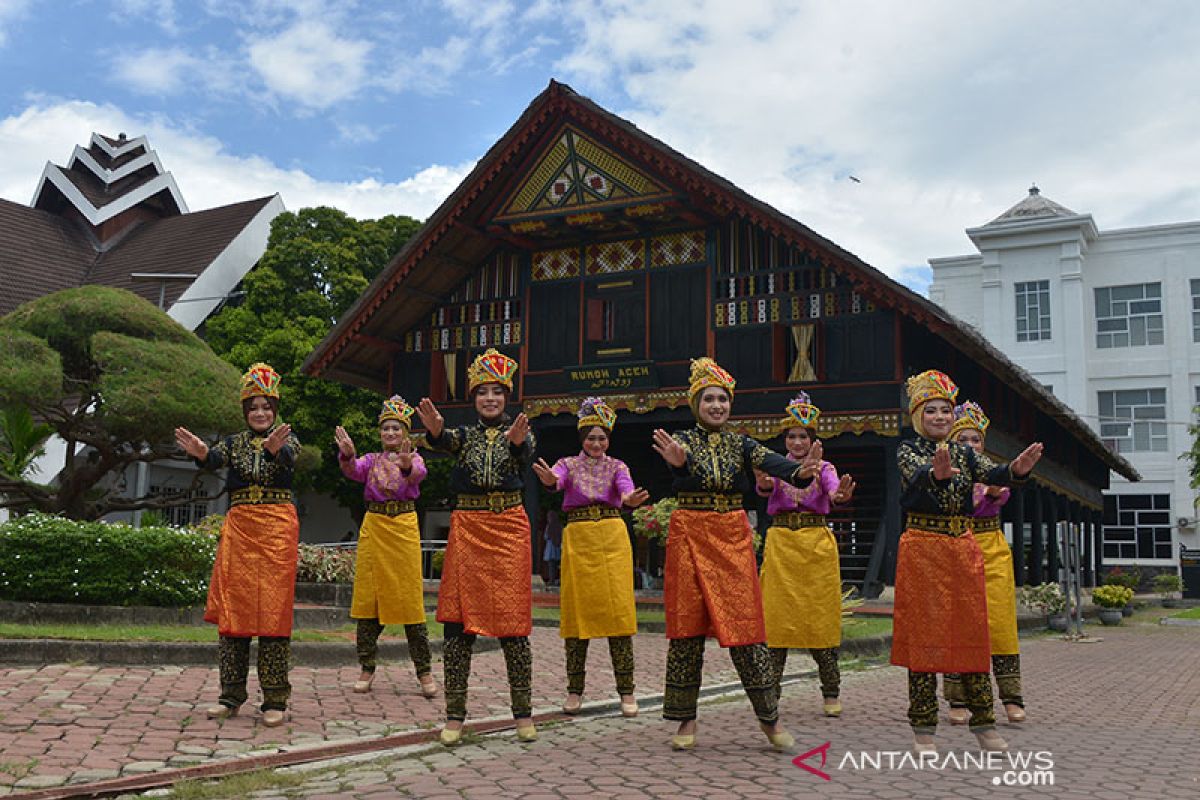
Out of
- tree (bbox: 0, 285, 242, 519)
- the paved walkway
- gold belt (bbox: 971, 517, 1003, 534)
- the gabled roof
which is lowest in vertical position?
the paved walkway

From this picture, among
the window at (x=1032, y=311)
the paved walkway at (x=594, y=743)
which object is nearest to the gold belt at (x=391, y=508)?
the paved walkway at (x=594, y=743)

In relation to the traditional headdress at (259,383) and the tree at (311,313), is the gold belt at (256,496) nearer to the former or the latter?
the traditional headdress at (259,383)

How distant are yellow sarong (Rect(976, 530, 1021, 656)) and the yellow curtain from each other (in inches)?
442

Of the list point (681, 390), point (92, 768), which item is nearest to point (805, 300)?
point (681, 390)

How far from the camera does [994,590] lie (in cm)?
776

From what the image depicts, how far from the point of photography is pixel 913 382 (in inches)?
265

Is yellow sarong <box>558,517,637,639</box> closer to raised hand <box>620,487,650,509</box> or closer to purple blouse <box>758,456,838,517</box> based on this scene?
raised hand <box>620,487,650,509</box>

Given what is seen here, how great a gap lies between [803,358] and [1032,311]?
21772mm

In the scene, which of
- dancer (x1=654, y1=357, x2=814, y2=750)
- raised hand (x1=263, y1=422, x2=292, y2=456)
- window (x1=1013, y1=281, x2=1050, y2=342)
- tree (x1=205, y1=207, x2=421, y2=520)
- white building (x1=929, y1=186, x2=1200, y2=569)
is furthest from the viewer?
window (x1=1013, y1=281, x2=1050, y2=342)

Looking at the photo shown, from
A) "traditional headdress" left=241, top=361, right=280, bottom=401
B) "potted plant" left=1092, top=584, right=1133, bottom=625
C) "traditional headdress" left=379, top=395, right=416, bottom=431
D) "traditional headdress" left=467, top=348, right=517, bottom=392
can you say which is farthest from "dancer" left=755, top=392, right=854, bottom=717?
"potted plant" left=1092, top=584, right=1133, bottom=625

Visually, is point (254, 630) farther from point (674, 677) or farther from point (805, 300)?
point (805, 300)

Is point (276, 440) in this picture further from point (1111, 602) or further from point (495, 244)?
point (1111, 602)

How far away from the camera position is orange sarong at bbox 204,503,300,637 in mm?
6879

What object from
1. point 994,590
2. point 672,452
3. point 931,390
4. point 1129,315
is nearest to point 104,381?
point 672,452
